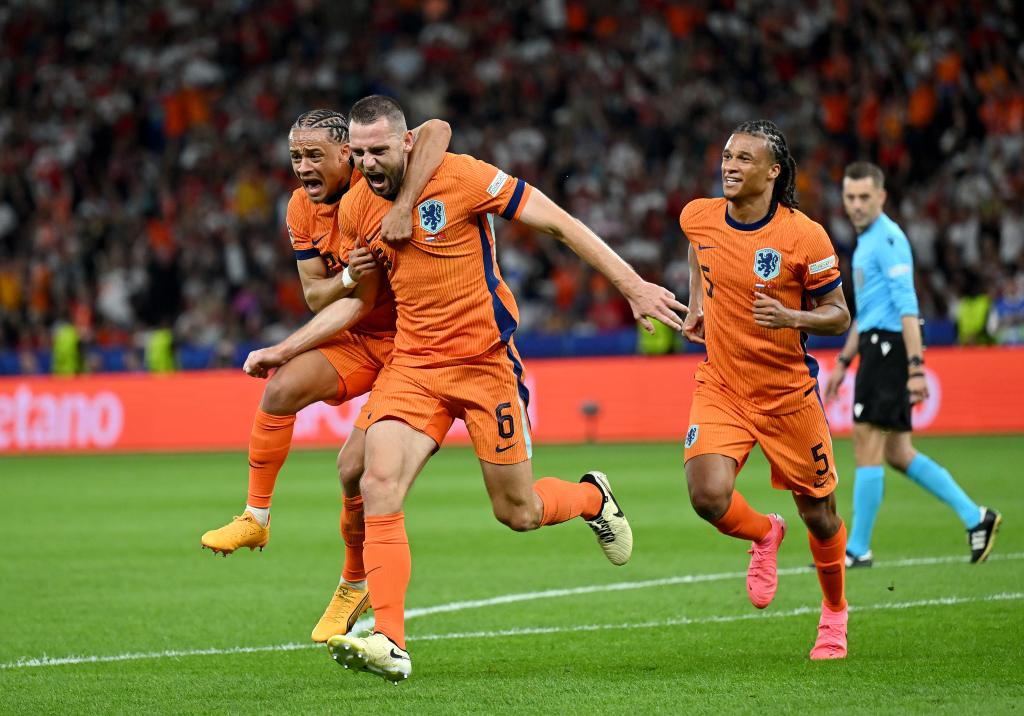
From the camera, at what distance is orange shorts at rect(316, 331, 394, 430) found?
22.6 ft

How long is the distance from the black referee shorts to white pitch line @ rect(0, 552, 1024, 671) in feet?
3.00

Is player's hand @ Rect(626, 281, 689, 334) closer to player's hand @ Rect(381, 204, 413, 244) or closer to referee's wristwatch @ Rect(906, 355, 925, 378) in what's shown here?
player's hand @ Rect(381, 204, 413, 244)

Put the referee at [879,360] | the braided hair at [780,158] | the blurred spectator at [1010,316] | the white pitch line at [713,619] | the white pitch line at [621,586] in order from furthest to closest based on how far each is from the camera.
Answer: the blurred spectator at [1010,316]
the referee at [879,360]
the white pitch line at [621,586]
the white pitch line at [713,619]
the braided hair at [780,158]

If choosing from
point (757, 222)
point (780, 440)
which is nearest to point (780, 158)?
point (757, 222)

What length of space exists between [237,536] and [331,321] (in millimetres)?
1066

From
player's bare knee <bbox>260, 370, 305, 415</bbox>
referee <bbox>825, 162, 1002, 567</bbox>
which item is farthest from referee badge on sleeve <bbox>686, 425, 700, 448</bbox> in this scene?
referee <bbox>825, 162, 1002, 567</bbox>

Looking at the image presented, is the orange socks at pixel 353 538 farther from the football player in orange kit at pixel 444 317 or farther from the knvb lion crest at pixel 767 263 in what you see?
the knvb lion crest at pixel 767 263

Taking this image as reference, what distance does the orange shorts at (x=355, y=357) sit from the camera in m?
6.89

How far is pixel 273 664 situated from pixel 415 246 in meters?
1.94

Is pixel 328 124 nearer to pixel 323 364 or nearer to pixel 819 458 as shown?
pixel 323 364

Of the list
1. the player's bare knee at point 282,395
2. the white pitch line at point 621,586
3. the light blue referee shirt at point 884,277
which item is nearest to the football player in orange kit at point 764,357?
the player's bare knee at point 282,395

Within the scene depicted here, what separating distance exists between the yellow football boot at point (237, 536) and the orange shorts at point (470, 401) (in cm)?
92

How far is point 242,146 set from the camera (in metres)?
25.8

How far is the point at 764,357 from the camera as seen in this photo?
6547mm
